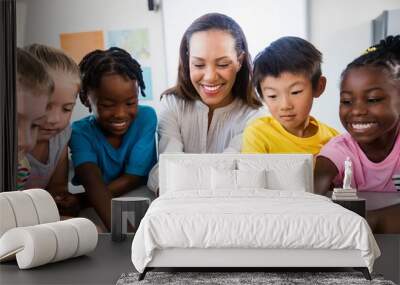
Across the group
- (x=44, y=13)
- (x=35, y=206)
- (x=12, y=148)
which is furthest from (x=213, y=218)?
(x=44, y=13)

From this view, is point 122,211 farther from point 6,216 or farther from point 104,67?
point 104,67

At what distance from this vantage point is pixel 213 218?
16.0 feet

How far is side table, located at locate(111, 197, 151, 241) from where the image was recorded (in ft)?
21.3

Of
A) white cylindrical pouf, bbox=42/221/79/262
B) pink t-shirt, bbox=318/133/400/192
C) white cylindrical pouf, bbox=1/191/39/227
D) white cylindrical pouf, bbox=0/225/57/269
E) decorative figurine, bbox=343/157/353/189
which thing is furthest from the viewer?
pink t-shirt, bbox=318/133/400/192

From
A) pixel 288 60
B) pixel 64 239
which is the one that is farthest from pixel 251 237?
pixel 288 60

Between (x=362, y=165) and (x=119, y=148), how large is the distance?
8.49ft

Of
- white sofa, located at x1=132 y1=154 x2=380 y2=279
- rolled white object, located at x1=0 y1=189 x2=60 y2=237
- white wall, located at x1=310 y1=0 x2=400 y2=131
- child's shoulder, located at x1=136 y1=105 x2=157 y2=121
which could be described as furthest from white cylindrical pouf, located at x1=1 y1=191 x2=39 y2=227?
white wall, located at x1=310 y1=0 x2=400 y2=131

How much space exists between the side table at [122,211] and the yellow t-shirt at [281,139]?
1304mm

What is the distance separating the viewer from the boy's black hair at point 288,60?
279 inches

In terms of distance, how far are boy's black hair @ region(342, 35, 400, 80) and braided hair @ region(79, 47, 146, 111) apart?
7.72ft

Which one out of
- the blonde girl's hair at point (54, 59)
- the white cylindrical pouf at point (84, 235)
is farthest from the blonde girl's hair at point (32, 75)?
the white cylindrical pouf at point (84, 235)

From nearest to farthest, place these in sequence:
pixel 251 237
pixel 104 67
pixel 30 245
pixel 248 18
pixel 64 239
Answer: pixel 251 237 → pixel 30 245 → pixel 64 239 → pixel 248 18 → pixel 104 67

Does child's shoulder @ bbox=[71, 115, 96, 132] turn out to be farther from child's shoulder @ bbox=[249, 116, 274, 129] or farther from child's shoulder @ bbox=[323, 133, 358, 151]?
child's shoulder @ bbox=[323, 133, 358, 151]

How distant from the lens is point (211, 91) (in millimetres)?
7203
